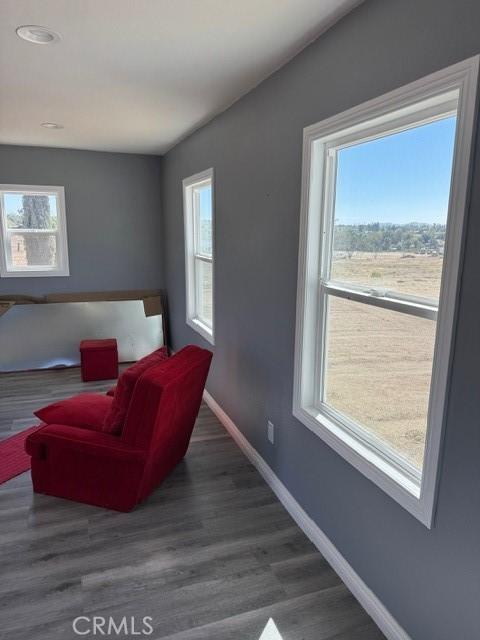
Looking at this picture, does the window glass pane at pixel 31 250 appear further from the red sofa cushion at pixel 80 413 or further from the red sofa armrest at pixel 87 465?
the red sofa armrest at pixel 87 465

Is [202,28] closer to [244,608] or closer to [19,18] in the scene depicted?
[19,18]

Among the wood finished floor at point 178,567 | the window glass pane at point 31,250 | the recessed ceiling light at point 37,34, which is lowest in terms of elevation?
the wood finished floor at point 178,567

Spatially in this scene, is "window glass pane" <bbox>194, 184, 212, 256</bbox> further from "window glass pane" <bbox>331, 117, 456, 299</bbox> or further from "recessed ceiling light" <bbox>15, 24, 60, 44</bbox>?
"window glass pane" <bbox>331, 117, 456, 299</bbox>

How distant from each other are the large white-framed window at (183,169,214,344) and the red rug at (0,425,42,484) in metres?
1.71

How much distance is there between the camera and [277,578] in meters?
2.06

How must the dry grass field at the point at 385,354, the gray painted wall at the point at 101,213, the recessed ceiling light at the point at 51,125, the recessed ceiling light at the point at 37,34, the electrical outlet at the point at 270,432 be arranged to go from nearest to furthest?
the dry grass field at the point at 385,354, the recessed ceiling light at the point at 37,34, the electrical outlet at the point at 270,432, the recessed ceiling light at the point at 51,125, the gray painted wall at the point at 101,213

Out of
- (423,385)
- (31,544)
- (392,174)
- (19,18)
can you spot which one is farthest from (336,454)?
(19,18)

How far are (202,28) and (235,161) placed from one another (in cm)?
116

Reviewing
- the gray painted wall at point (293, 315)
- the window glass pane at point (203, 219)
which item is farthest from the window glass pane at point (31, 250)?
the gray painted wall at point (293, 315)

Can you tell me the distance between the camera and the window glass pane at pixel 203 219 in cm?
406

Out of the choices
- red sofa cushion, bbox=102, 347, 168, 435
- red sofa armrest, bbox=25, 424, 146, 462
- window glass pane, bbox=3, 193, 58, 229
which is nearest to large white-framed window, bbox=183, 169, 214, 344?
red sofa cushion, bbox=102, 347, 168, 435

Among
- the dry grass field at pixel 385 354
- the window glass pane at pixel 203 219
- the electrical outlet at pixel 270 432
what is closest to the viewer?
the dry grass field at pixel 385 354

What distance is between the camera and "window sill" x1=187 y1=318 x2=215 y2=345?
395 centimetres

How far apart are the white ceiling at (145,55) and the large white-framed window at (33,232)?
1.45 m
